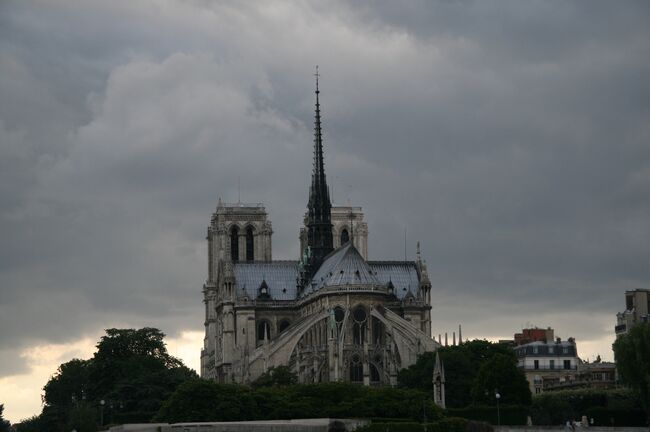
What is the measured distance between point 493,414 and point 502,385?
7.80 meters

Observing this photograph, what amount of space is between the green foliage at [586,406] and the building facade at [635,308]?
93.0 ft

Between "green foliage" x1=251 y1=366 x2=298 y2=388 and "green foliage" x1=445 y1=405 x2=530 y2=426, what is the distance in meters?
34.6

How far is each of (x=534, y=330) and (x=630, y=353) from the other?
6562 centimetres

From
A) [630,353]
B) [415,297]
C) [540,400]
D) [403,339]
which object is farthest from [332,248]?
[630,353]

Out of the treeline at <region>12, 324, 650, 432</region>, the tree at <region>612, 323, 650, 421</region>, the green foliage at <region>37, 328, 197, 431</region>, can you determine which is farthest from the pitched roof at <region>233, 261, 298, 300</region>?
the tree at <region>612, 323, 650, 421</region>

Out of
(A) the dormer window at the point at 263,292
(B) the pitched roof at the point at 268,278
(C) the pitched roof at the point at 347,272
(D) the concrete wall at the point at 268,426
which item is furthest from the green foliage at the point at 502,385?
(A) the dormer window at the point at 263,292

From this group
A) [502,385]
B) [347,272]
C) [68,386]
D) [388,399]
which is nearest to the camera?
[388,399]

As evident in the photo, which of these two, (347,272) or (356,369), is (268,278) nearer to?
(347,272)

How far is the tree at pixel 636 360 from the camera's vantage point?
4815 inches

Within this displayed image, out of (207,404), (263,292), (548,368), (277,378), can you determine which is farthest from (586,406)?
(263,292)

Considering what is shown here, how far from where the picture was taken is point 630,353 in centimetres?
12381

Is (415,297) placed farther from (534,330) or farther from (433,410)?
(433,410)

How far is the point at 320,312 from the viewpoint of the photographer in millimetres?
172125

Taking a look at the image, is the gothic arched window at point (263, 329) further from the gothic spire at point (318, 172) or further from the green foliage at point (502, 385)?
the green foliage at point (502, 385)
